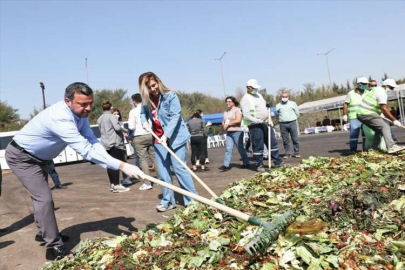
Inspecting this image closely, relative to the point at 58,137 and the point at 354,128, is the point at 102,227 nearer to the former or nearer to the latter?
the point at 58,137

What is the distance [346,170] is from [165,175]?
290 cm

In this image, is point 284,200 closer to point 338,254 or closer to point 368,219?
point 368,219

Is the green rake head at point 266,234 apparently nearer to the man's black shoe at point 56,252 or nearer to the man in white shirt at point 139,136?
the man's black shoe at point 56,252

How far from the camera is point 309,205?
3852mm

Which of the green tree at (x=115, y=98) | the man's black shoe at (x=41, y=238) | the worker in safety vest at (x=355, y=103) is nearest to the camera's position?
the man's black shoe at (x=41, y=238)

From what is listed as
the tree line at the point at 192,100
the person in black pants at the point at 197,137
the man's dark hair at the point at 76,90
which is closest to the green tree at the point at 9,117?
the tree line at the point at 192,100

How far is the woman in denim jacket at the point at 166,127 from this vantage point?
17.5 ft

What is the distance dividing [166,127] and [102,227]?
1.69 meters

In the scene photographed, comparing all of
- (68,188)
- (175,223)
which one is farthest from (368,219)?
(68,188)

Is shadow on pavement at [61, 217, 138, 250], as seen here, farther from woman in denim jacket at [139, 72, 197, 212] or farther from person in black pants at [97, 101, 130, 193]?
person in black pants at [97, 101, 130, 193]

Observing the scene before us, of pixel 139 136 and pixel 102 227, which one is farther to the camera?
pixel 139 136

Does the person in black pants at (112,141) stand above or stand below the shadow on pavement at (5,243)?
above

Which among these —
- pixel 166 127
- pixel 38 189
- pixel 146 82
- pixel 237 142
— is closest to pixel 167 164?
pixel 166 127

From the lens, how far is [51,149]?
426 centimetres
